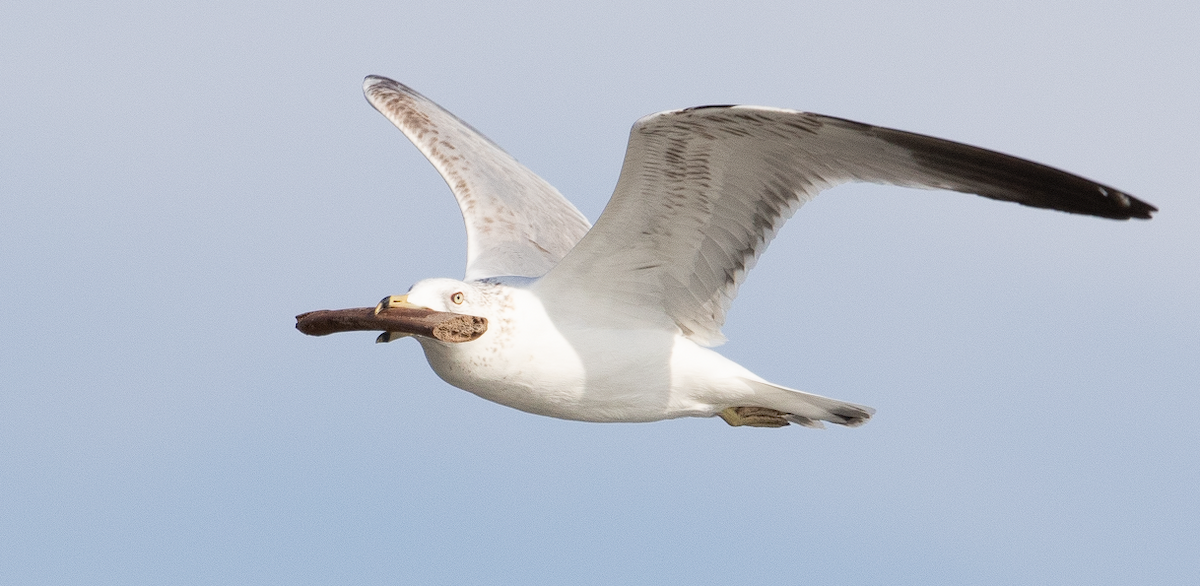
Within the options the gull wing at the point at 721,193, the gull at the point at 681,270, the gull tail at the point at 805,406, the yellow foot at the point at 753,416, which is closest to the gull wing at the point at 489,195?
the gull at the point at 681,270

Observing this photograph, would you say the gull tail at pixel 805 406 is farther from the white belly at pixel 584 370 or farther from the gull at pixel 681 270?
the white belly at pixel 584 370

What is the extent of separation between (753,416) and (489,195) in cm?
282

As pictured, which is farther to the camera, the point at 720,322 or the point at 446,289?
the point at 720,322

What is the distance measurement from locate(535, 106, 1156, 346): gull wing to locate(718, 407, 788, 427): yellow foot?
492mm

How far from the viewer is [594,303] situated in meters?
8.48

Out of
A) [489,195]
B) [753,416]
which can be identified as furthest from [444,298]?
[489,195]

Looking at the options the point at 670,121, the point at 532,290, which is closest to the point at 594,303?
the point at 532,290

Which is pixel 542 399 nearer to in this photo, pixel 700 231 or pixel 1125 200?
pixel 700 231

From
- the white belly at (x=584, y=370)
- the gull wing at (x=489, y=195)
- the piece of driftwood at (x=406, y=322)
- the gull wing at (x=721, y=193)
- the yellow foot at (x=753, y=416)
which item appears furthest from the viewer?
the gull wing at (x=489, y=195)

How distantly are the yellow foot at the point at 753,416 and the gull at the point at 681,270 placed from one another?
1cm

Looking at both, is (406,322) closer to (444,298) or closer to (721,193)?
(444,298)

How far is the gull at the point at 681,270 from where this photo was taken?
7.22 metres

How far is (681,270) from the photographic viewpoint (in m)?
8.46

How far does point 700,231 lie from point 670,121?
3.38 feet
